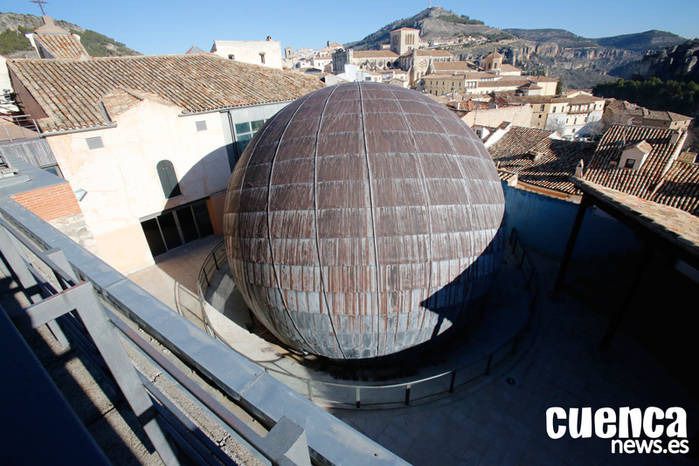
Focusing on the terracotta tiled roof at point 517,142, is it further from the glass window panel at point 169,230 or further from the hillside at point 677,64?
the hillside at point 677,64

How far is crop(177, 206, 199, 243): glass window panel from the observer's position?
17953mm

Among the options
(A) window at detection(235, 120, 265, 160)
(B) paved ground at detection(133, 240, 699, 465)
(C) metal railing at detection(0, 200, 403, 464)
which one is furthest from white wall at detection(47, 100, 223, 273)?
(B) paved ground at detection(133, 240, 699, 465)

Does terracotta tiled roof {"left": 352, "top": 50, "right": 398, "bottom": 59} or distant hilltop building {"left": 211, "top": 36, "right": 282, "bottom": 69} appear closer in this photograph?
distant hilltop building {"left": 211, "top": 36, "right": 282, "bottom": 69}

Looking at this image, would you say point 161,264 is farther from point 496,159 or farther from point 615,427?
point 496,159

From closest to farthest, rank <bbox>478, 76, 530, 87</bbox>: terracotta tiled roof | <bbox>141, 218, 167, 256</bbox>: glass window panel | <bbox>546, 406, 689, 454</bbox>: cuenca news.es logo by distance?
<bbox>546, 406, 689, 454</bbox>: cuenca news.es logo
<bbox>141, 218, 167, 256</bbox>: glass window panel
<bbox>478, 76, 530, 87</bbox>: terracotta tiled roof

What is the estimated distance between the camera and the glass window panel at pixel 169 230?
17.4m

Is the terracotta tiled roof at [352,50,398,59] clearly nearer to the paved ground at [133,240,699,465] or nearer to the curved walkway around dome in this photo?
the curved walkway around dome

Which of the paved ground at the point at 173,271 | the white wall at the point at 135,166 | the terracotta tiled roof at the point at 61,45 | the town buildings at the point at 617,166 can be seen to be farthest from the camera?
the town buildings at the point at 617,166

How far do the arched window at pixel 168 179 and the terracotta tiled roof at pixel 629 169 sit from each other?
90.7ft

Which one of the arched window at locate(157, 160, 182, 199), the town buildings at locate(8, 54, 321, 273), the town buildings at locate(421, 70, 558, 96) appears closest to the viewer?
the town buildings at locate(8, 54, 321, 273)

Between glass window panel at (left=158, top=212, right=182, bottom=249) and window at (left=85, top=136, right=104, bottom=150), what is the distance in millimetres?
4344

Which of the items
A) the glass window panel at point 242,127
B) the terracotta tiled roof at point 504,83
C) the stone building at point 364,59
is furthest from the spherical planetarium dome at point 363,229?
the stone building at point 364,59

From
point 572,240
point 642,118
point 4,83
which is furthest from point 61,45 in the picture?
point 642,118

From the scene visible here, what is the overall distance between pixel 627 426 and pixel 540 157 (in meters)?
23.9
